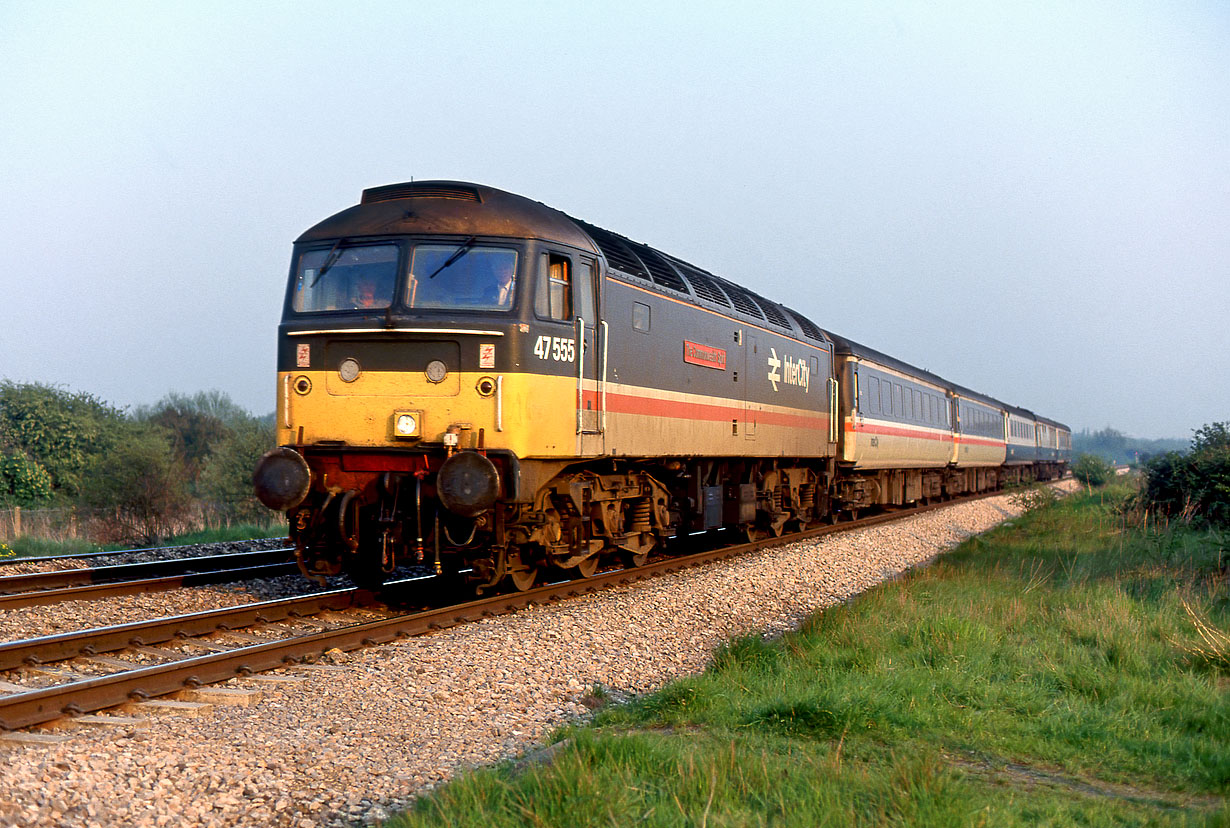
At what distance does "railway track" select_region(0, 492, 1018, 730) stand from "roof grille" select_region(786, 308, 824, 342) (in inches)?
Answer: 354

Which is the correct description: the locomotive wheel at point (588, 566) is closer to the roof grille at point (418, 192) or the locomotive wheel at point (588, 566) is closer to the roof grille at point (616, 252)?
the roof grille at point (616, 252)

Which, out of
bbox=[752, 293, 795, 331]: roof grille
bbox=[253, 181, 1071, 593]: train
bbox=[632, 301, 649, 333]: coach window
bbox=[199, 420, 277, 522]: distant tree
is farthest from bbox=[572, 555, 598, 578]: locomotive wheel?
bbox=[199, 420, 277, 522]: distant tree

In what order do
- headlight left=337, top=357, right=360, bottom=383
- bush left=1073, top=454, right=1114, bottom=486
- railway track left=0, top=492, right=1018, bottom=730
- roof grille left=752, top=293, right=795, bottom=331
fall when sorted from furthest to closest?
bush left=1073, top=454, right=1114, bottom=486 < roof grille left=752, top=293, right=795, bottom=331 < headlight left=337, top=357, right=360, bottom=383 < railway track left=0, top=492, right=1018, bottom=730

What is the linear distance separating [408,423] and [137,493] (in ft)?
53.5

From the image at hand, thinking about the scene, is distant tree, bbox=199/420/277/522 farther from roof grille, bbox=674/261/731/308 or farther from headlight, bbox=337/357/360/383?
headlight, bbox=337/357/360/383

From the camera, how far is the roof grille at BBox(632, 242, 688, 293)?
1176 cm

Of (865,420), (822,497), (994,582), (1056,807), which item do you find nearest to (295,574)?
(994,582)

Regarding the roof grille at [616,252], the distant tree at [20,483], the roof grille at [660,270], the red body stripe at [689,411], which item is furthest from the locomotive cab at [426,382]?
the distant tree at [20,483]

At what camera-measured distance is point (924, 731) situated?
5453 millimetres

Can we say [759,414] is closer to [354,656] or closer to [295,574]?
[295,574]

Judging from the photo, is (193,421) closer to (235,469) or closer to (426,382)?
(235,469)

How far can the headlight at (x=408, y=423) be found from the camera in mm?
8617

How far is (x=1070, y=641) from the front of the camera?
→ 7949 mm

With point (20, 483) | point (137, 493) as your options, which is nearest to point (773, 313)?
point (137, 493)
